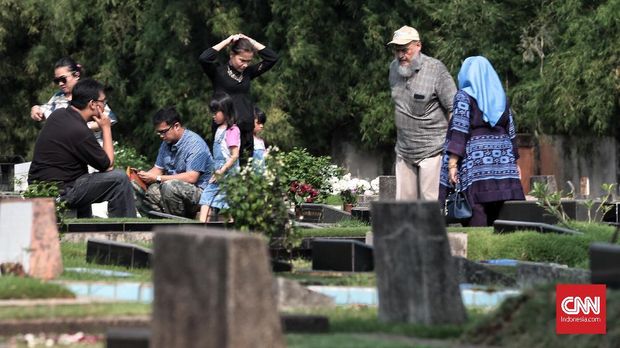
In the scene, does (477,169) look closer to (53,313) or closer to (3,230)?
(3,230)

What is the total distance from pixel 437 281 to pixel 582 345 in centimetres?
118

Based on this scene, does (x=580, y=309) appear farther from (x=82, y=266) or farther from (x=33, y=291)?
(x=82, y=266)

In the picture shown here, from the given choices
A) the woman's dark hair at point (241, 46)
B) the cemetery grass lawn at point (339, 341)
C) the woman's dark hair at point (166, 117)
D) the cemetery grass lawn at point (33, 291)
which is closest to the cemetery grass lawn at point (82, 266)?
the cemetery grass lawn at point (33, 291)

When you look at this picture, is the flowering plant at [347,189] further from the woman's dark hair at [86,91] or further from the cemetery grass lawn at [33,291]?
the cemetery grass lawn at [33,291]

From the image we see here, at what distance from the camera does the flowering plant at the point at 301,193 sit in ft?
69.7

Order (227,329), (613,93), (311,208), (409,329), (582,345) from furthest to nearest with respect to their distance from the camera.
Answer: (613,93) < (311,208) < (409,329) < (582,345) < (227,329)

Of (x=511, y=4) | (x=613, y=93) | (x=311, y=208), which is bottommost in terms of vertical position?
(x=311, y=208)

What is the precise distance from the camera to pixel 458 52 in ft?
119

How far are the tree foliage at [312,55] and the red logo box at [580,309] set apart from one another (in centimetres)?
2409

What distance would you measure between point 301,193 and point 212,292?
48.9 ft

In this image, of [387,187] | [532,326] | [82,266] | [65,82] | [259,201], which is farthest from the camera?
[387,187]

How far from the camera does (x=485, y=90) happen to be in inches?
644

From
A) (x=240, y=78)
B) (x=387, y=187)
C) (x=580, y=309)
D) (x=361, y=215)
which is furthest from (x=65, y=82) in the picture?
(x=580, y=309)

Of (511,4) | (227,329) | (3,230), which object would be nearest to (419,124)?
(3,230)
